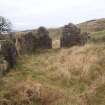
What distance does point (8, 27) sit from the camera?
630 inches

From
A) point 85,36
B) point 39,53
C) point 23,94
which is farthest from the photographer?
point 85,36

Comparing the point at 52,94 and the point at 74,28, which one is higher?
the point at 74,28

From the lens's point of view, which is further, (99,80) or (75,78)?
(75,78)

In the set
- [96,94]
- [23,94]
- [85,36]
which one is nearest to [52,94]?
[23,94]

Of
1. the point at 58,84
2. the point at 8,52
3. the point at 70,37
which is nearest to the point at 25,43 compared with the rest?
the point at 70,37

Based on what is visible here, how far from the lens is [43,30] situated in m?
20.8

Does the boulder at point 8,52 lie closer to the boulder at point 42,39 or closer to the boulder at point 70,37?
the boulder at point 42,39

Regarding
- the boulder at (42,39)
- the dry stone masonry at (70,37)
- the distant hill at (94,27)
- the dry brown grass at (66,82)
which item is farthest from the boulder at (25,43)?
A: the distant hill at (94,27)

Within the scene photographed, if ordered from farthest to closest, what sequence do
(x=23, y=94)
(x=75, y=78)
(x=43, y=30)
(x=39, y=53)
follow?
(x=43, y=30), (x=39, y=53), (x=75, y=78), (x=23, y=94)

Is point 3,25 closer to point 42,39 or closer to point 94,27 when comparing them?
point 42,39

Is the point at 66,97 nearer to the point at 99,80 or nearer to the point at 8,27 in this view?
the point at 99,80

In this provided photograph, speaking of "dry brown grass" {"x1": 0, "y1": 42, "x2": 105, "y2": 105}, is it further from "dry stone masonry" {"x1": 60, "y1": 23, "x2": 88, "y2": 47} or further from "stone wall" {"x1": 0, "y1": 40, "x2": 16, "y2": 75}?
"dry stone masonry" {"x1": 60, "y1": 23, "x2": 88, "y2": 47}

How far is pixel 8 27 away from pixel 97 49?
5862mm

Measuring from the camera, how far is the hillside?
7.82m
